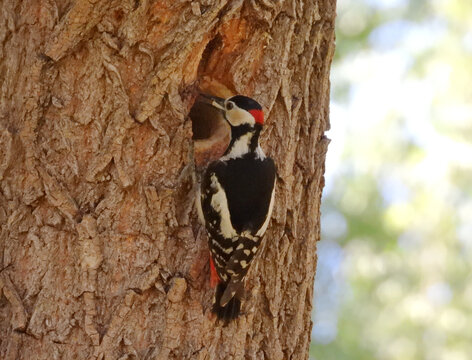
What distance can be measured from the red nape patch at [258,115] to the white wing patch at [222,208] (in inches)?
14.1

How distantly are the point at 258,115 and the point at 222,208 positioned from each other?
471 millimetres

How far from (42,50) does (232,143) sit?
3.46 feet

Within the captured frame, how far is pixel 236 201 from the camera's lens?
3.72m

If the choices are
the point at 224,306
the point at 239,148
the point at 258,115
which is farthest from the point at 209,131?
the point at 224,306

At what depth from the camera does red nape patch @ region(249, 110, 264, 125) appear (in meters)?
3.45

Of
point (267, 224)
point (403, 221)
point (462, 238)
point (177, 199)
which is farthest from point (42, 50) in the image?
point (462, 238)

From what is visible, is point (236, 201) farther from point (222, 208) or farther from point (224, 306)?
point (224, 306)

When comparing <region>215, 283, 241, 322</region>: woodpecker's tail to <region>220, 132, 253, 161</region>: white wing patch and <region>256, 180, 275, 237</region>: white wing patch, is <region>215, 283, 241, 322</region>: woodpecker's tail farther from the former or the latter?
<region>220, 132, 253, 161</region>: white wing patch

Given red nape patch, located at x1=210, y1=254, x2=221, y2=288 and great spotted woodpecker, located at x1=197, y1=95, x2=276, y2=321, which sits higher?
great spotted woodpecker, located at x1=197, y1=95, x2=276, y2=321

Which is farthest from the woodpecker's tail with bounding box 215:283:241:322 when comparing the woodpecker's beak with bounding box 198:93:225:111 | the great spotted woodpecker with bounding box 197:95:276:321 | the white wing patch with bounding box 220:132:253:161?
the woodpecker's beak with bounding box 198:93:225:111

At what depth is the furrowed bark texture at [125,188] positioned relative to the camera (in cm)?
316

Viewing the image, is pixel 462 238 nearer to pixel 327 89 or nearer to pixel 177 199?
pixel 327 89

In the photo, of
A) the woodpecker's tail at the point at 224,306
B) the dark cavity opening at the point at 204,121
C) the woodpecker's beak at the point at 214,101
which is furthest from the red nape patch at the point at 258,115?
the woodpecker's tail at the point at 224,306

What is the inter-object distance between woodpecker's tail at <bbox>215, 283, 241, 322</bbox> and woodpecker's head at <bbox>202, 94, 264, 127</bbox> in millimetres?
761
